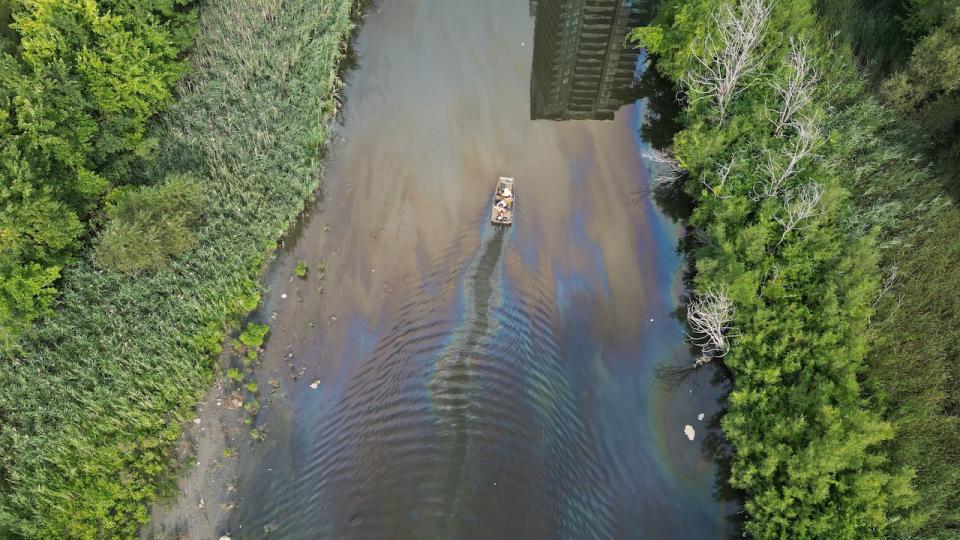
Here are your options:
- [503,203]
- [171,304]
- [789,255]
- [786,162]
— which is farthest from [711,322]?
[171,304]

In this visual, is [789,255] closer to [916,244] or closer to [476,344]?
[916,244]

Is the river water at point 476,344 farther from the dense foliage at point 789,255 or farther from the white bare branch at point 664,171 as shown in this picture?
the dense foliage at point 789,255

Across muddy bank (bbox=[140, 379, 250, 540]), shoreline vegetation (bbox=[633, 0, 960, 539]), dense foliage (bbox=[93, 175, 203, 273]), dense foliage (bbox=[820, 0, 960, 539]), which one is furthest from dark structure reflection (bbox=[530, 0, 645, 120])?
muddy bank (bbox=[140, 379, 250, 540])

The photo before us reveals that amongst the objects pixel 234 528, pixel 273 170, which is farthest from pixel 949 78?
pixel 234 528

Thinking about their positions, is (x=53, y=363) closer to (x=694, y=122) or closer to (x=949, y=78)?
(x=694, y=122)

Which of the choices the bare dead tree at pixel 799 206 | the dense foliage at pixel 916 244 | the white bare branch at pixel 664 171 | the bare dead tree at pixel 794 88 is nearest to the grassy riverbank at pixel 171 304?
the white bare branch at pixel 664 171

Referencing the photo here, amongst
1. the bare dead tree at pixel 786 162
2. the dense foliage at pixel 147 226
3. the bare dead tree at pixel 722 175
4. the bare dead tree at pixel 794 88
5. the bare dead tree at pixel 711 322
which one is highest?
the bare dead tree at pixel 794 88
